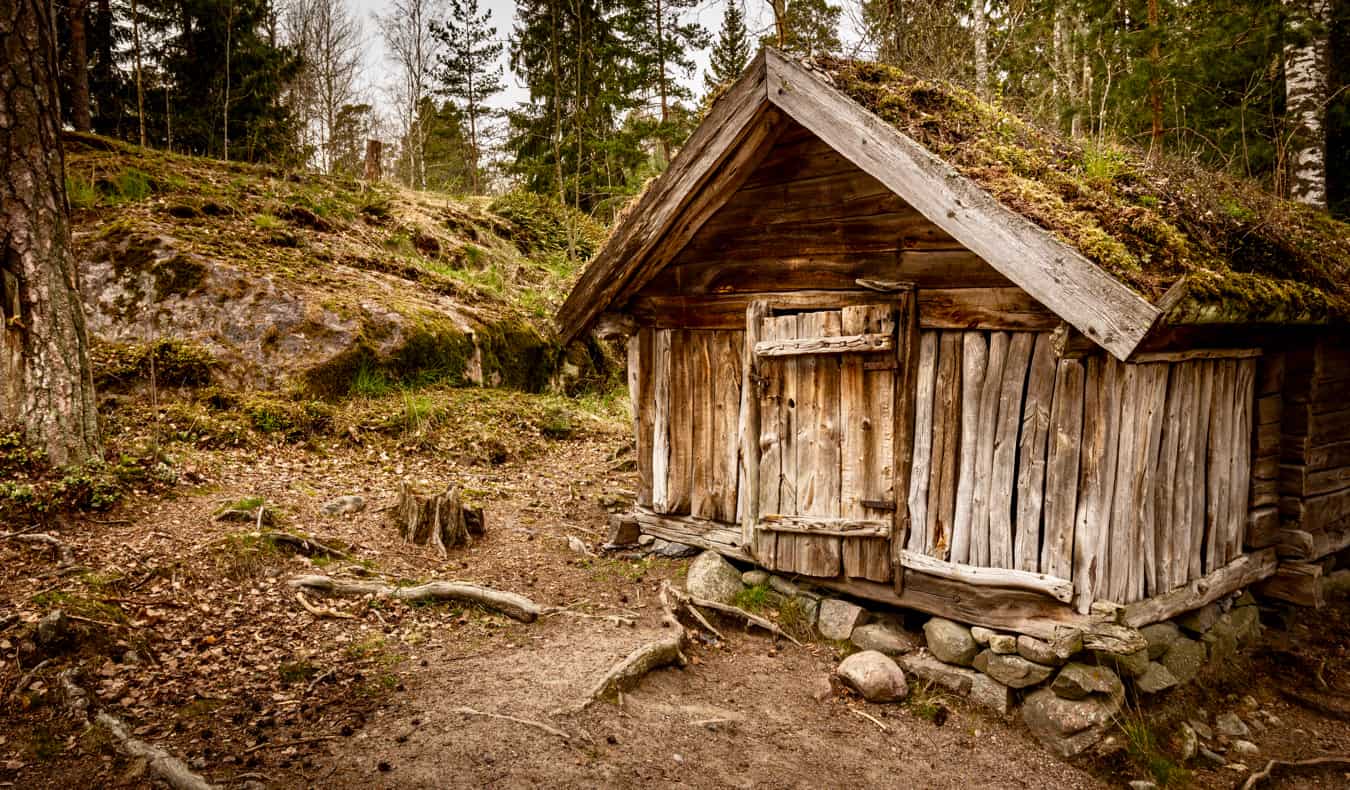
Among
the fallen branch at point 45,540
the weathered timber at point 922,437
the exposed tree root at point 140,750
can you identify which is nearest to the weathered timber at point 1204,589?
the weathered timber at point 922,437

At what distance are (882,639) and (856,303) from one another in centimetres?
253

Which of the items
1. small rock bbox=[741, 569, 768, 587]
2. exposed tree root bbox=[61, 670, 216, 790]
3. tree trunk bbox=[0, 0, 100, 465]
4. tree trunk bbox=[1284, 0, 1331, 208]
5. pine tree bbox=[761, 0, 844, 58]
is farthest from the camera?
pine tree bbox=[761, 0, 844, 58]

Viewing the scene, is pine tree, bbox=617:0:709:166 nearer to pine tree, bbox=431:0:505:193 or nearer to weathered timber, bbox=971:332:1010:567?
pine tree, bbox=431:0:505:193

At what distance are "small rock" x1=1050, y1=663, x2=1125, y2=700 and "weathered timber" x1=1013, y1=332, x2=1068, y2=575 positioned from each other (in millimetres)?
647

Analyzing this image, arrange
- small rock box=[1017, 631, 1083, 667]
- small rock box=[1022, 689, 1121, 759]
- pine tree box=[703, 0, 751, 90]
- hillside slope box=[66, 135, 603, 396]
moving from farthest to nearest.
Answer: pine tree box=[703, 0, 751, 90] < hillside slope box=[66, 135, 603, 396] < small rock box=[1017, 631, 1083, 667] < small rock box=[1022, 689, 1121, 759]

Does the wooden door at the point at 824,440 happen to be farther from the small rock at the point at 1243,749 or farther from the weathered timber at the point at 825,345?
the small rock at the point at 1243,749

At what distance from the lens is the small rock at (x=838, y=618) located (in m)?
5.52

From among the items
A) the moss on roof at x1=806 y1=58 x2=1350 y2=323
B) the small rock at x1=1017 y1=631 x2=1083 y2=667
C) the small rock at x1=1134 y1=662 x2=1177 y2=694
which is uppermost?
the moss on roof at x1=806 y1=58 x2=1350 y2=323

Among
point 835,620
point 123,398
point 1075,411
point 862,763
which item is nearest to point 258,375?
point 123,398

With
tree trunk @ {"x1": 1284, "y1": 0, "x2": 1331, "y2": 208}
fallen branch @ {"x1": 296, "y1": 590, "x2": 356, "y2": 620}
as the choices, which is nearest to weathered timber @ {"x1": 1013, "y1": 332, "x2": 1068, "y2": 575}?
fallen branch @ {"x1": 296, "y1": 590, "x2": 356, "y2": 620}

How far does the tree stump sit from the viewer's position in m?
6.45

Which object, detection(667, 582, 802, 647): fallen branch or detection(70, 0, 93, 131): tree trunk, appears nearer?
detection(667, 582, 802, 647): fallen branch

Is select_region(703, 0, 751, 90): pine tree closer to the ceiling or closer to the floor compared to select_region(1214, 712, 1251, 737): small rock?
closer to the ceiling

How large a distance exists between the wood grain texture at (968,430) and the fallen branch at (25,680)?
543 cm
